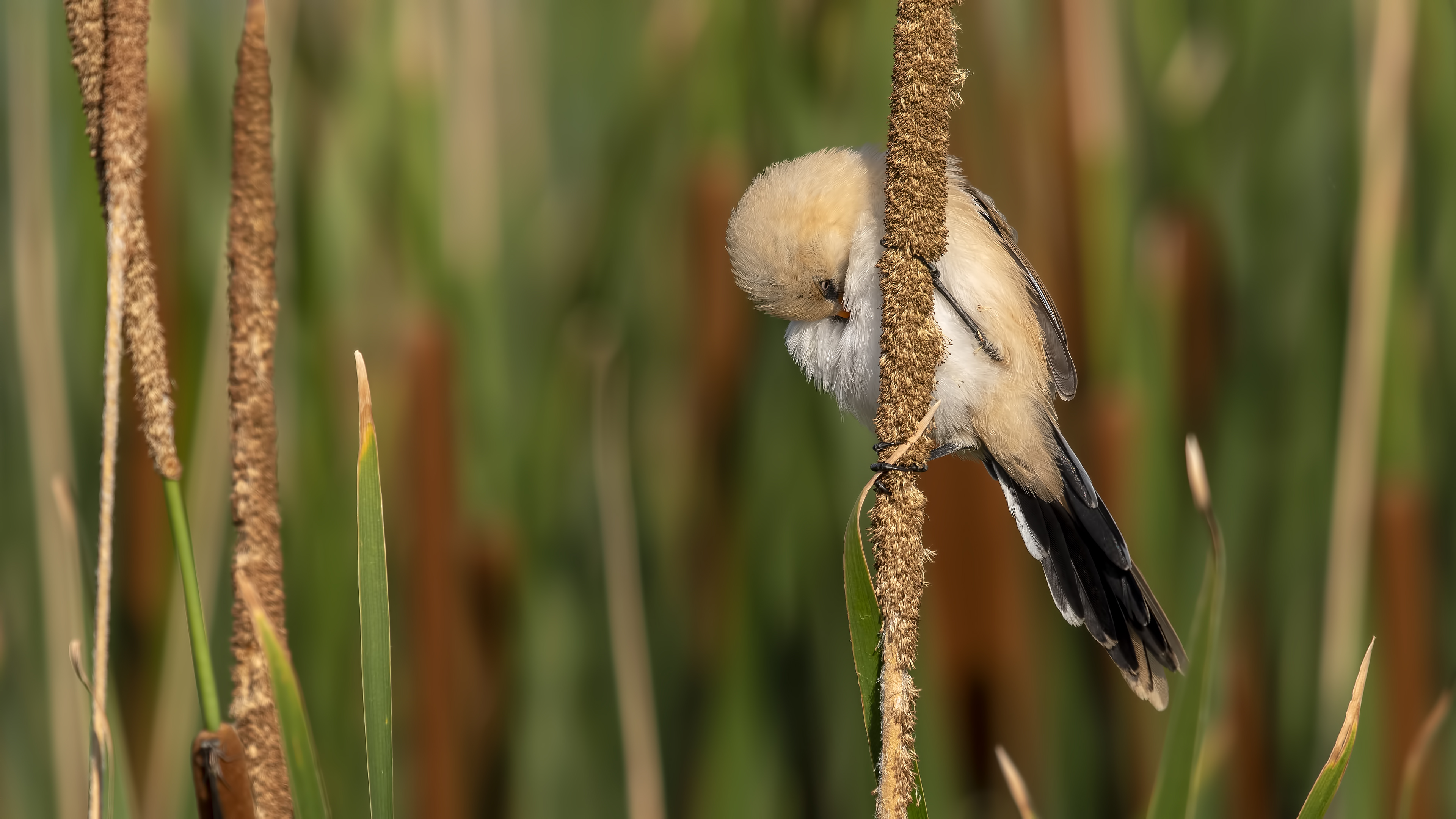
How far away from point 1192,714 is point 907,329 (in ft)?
1.07

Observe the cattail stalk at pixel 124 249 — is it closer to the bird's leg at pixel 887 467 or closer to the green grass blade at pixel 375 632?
the green grass blade at pixel 375 632

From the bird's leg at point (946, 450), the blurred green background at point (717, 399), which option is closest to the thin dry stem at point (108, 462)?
the blurred green background at point (717, 399)

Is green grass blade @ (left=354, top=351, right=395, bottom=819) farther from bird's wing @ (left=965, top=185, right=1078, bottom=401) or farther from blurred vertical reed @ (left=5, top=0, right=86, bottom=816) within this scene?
bird's wing @ (left=965, top=185, right=1078, bottom=401)

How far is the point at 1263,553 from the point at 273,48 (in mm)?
1495

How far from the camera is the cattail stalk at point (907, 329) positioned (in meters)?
0.71

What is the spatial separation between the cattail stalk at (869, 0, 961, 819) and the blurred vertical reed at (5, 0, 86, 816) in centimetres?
100

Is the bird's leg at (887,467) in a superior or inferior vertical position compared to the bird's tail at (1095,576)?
superior

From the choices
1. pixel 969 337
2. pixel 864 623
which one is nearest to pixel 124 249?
pixel 864 623

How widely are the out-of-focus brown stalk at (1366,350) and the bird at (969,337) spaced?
0.25 metres

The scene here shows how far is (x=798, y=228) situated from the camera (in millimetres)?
1546

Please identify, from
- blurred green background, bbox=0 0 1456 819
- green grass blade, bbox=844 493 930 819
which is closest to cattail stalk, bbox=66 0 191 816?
green grass blade, bbox=844 493 930 819

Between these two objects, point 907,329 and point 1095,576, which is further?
point 1095,576

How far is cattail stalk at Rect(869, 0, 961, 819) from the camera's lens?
0.71 m

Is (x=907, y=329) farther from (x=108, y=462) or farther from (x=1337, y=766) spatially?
(x=108, y=462)
